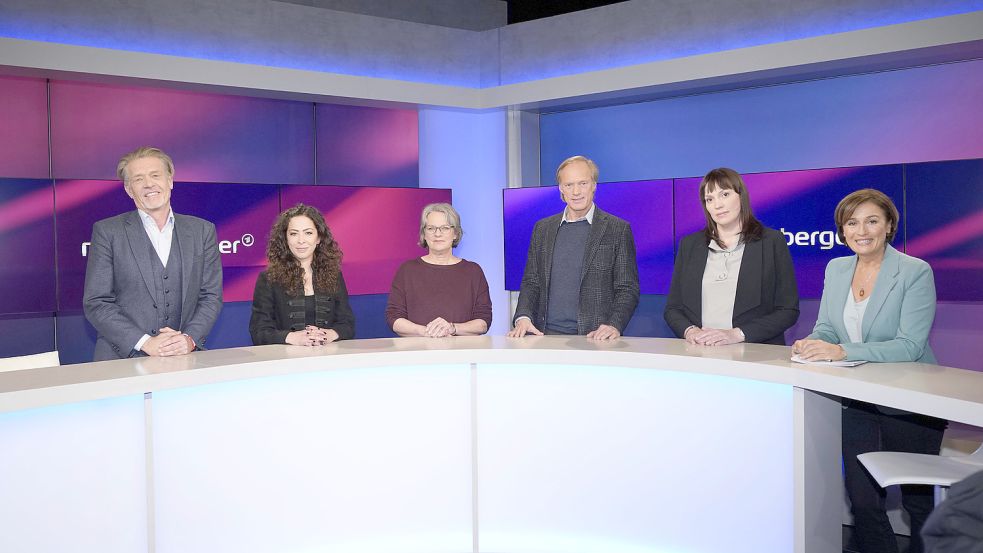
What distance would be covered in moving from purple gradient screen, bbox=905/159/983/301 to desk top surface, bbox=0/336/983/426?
2.13m

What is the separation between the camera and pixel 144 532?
7.91ft

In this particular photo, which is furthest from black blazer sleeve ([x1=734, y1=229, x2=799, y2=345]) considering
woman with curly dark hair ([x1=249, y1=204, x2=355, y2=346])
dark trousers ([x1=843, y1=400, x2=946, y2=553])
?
woman with curly dark hair ([x1=249, y1=204, x2=355, y2=346])

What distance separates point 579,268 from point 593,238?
0.14 meters

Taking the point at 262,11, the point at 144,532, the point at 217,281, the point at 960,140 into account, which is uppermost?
the point at 262,11

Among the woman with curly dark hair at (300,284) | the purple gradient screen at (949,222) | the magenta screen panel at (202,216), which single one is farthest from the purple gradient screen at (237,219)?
the purple gradient screen at (949,222)

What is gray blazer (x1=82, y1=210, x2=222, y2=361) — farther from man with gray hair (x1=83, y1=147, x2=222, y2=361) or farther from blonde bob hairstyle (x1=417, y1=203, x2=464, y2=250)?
blonde bob hairstyle (x1=417, y1=203, x2=464, y2=250)

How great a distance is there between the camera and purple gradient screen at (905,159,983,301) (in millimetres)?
4367

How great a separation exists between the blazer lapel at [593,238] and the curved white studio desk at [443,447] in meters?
0.47

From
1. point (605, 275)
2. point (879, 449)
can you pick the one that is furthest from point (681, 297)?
point (879, 449)

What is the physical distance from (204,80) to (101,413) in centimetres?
309

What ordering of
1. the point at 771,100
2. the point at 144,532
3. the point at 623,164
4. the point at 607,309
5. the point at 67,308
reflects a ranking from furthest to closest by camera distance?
1. the point at 623,164
2. the point at 771,100
3. the point at 67,308
4. the point at 607,309
5. the point at 144,532

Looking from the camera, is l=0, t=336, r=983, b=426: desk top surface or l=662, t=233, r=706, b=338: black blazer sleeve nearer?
l=0, t=336, r=983, b=426: desk top surface

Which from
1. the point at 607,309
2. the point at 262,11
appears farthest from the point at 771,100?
the point at 262,11

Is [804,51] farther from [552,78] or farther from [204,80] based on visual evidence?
[204,80]
